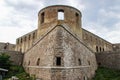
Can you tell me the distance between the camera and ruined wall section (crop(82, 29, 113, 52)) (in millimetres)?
28884

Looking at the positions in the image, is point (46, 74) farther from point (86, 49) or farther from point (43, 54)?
point (86, 49)

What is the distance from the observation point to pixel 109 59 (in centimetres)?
2353

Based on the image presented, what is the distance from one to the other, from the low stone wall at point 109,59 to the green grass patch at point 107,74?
0.92m

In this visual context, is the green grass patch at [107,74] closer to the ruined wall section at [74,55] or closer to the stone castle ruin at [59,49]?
the stone castle ruin at [59,49]

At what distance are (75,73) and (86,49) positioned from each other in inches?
187

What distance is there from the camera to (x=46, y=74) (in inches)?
623

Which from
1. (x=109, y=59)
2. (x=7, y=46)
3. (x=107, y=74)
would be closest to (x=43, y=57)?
(x=107, y=74)

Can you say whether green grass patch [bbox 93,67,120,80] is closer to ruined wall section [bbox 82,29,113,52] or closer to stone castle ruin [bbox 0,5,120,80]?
stone castle ruin [bbox 0,5,120,80]

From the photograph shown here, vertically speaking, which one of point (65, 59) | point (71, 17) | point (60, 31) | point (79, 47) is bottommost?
point (65, 59)

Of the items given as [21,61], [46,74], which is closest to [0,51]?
[21,61]

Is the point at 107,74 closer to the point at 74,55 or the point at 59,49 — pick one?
the point at 74,55

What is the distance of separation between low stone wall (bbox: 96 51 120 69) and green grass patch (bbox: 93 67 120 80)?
918mm

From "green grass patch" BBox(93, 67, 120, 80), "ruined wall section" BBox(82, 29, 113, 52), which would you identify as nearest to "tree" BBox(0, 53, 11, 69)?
"green grass patch" BBox(93, 67, 120, 80)

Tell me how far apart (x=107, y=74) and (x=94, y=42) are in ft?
37.0
